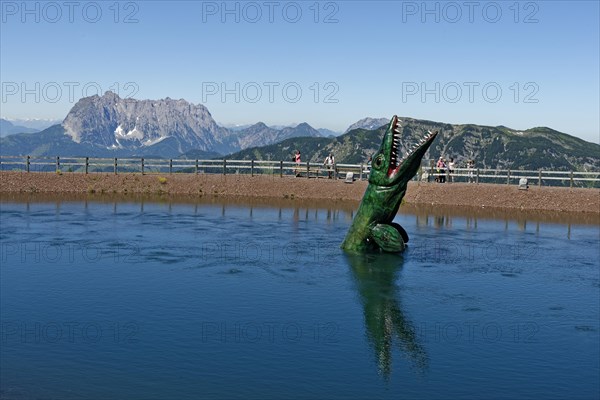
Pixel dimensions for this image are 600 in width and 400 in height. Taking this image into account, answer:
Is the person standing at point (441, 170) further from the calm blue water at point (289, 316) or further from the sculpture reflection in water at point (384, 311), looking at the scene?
the sculpture reflection in water at point (384, 311)

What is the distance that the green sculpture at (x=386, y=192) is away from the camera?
2481 centimetres

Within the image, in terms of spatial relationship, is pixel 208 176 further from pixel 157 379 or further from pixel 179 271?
pixel 157 379

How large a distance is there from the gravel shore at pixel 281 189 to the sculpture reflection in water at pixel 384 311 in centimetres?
2156

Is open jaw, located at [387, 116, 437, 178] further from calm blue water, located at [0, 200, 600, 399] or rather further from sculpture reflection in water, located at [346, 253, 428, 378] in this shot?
calm blue water, located at [0, 200, 600, 399]

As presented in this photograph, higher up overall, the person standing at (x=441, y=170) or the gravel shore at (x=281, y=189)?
the person standing at (x=441, y=170)

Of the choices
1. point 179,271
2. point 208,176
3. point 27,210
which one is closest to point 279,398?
point 179,271

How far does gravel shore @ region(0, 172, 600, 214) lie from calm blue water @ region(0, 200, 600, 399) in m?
13.8

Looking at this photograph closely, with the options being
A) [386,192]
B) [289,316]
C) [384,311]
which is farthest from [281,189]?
[289,316]

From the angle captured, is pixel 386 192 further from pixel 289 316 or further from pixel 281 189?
pixel 281 189

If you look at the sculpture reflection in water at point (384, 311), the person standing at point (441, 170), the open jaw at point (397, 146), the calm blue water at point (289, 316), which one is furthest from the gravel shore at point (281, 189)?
the open jaw at point (397, 146)

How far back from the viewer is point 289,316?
57.8 ft

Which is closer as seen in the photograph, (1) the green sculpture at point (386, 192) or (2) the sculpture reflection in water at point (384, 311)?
(2) the sculpture reflection in water at point (384, 311)

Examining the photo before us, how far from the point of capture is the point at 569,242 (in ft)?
102

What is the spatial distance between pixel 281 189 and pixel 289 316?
3254cm
